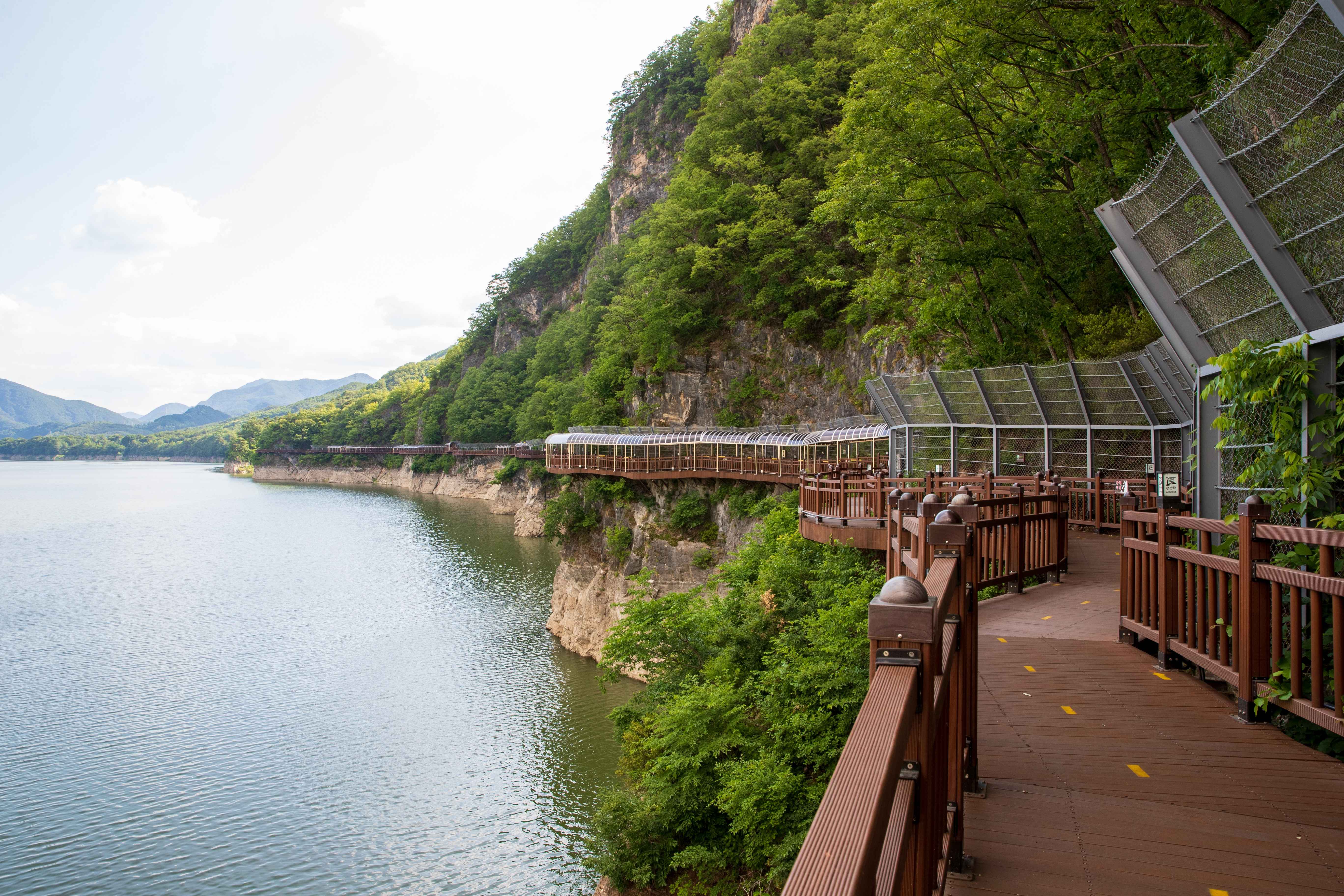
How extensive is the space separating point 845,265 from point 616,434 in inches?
533

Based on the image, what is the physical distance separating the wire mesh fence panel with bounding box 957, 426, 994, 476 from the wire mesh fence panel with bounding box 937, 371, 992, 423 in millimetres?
355

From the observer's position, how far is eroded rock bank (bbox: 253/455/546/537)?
201 feet

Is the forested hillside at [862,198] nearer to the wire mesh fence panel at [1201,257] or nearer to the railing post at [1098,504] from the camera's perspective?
the wire mesh fence panel at [1201,257]

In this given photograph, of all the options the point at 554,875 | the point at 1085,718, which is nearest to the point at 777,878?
→ the point at 1085,718

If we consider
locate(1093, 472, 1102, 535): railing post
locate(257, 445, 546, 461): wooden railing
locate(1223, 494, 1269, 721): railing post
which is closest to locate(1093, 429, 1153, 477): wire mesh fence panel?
locate(1093, 472, 1102, 535): railing post

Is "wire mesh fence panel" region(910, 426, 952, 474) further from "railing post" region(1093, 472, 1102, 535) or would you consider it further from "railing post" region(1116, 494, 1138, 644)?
"railing post" region(1116, 494, 1138, 644)

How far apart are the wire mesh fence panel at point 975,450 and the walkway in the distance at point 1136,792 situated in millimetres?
13976

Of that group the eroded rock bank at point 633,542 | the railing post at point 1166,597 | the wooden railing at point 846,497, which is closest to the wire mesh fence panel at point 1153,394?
the wooden railing at point 846,497

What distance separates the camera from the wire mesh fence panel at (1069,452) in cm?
1761

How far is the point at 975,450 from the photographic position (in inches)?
781

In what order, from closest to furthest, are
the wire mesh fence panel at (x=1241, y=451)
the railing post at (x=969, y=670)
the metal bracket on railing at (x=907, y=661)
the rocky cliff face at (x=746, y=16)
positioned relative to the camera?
the metal bracket on railing at (x=907, y=661) → the railing post at (x=969, y=670) → the wire mesh fence panel at (x=1241, y=451) → the rocky cliff face at (x=746, y=16)

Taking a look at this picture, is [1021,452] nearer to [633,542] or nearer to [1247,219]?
[1247,219]

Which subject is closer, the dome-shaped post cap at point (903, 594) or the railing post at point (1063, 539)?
the dome-shaped post cap at point (903, 594)

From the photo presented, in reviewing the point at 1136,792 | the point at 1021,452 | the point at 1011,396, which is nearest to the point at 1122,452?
the point at 1021,452
